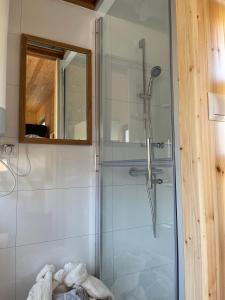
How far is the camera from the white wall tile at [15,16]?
1.59 metres

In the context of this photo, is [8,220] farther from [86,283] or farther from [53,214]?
[86,283]

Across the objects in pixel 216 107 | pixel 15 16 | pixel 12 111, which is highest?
pixel 15 16

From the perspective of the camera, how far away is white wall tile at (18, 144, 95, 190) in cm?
159

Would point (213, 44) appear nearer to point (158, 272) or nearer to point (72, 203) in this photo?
point (158, 272)

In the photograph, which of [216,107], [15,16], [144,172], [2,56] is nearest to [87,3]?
[15,16]

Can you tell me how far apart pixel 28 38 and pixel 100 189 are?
44.6 inches

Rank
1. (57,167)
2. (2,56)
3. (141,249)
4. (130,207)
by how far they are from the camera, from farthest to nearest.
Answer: (57,167), (130,207), (141,249), (2,56)

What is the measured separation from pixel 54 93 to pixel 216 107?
1186 mm

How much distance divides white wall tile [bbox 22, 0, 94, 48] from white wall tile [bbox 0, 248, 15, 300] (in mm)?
1422

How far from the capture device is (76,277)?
1.48 m

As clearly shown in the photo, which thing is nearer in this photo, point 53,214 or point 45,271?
point 45,271

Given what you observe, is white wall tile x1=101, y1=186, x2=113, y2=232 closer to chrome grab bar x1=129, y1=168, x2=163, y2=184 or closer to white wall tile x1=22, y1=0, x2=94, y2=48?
chrome grab bar x1=129, y1=168, x2=163, y2=184

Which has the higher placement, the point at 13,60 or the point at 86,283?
the point at 13,60

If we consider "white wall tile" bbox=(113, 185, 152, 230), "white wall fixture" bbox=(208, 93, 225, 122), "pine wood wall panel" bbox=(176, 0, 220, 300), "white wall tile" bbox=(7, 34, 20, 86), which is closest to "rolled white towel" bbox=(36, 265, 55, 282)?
"white wall tile" bbox=(113, 185, 152, 230)
